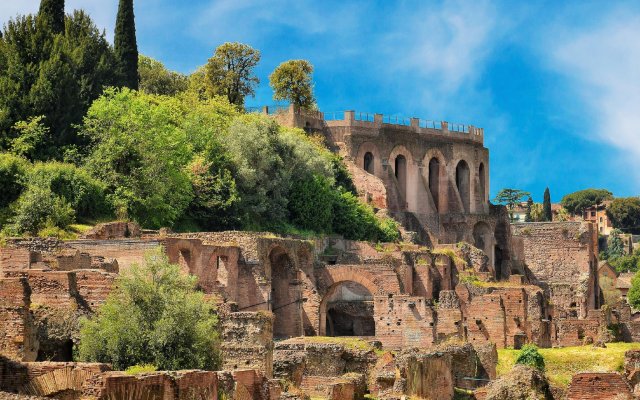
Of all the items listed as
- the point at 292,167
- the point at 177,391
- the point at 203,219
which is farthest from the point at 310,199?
the point at 177,391

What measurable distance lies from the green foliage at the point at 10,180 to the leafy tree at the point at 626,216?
108 m

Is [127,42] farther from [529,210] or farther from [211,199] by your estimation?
[529,210]

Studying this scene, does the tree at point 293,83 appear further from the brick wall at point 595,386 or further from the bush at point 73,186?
the brick wall at point 595,386

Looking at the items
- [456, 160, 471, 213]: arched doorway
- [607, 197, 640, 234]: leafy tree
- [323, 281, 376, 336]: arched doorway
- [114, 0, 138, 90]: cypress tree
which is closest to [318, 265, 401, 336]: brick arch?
[323, 281, 376, 336]: arched doorway

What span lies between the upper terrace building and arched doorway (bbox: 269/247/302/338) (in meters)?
21.0

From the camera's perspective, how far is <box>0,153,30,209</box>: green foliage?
43.1 metres

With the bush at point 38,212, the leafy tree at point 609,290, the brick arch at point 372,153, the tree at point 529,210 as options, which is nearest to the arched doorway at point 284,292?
the bush at point 38,212

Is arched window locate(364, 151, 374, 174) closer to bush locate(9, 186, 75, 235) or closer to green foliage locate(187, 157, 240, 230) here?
green foliage locate(187, 157, 240, 230)

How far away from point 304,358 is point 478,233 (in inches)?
1703

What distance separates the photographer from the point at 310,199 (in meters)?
57.4

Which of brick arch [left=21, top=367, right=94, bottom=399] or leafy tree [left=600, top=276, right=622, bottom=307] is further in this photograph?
leafy tree [left=600, top=276, right=622, bottom=307]

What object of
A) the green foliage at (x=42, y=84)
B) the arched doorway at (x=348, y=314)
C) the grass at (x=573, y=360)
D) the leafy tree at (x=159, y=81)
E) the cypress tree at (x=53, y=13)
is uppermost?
the leafy tree at (x=159, y=81)

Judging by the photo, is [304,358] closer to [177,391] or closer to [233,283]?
[233,283]

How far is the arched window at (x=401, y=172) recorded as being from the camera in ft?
252
